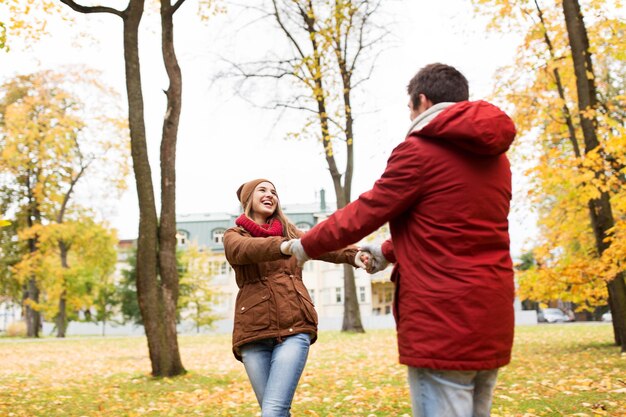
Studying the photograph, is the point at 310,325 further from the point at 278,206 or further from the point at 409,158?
the point at 409,158

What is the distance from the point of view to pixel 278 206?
178 inches

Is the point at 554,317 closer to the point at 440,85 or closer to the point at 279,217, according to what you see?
the point at 279,217

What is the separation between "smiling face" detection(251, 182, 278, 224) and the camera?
440 cm

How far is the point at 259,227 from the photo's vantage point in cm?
421

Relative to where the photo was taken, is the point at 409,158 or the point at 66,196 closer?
the point at 409,158

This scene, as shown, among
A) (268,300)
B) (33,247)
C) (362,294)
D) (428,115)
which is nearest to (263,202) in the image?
(268,300)

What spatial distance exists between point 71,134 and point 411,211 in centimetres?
3591

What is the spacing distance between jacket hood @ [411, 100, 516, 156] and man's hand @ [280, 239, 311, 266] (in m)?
0.89

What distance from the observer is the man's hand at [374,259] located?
3598mm

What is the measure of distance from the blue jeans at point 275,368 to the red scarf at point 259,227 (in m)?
0.67

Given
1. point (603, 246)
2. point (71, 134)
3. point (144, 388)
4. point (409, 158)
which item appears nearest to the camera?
point (409, 158)

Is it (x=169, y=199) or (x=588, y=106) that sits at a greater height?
(x=588, y=106)

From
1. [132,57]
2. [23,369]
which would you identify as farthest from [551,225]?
[23,369]

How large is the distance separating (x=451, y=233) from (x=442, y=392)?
2.13 feet
